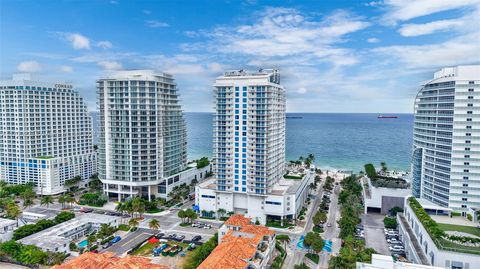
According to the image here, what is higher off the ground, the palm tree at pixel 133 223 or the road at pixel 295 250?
the palm tree at pixel 133 223

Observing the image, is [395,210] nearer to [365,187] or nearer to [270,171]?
[365,187]

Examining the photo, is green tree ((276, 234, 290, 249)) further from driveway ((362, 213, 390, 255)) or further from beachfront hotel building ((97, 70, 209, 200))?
beachfront hotel building ((97, 70, 209, 200))

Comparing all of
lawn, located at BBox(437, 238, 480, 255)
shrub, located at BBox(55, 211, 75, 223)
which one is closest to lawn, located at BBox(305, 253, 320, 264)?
lawn, located at BBox(437, 238, 480, 255)

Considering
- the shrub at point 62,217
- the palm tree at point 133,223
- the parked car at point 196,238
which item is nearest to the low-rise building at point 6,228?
the shrub at point 62,217

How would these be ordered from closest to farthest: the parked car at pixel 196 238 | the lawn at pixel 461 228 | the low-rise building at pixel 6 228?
1. the lawn at pixel 461 228
2. the low-rise building at pixel 6 228
3. the parked car at pixel 196 238

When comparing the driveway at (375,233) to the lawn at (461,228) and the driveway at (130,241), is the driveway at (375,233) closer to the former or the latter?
the lawn at (461,228)

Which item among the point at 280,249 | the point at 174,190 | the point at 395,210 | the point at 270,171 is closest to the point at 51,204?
the point at 174,190

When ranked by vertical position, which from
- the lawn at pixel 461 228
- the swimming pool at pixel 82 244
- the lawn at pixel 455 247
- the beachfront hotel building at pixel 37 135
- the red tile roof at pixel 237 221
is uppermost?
the beachfront hotel building at pixel 37 135
